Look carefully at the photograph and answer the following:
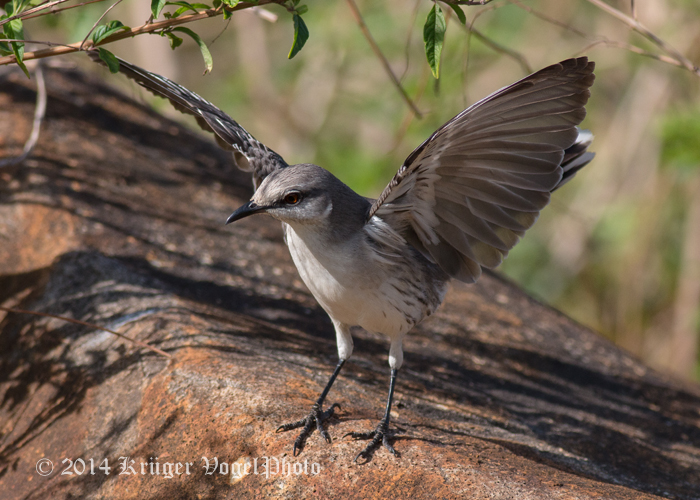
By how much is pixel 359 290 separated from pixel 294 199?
543 millimetres

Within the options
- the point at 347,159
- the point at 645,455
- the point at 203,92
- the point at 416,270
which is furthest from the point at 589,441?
the point at 203,92

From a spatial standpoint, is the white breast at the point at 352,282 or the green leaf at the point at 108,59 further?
the white breast at the point at 352,282

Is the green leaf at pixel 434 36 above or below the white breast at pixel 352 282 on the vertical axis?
above

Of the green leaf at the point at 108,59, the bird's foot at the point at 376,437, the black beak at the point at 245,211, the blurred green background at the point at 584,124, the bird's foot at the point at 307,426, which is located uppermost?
the blurred green background at the point at 584,124

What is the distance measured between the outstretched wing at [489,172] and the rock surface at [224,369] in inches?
37.7

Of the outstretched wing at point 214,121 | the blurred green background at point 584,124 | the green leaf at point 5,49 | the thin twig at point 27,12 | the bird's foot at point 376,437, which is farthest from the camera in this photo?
the blurred green background at point 584,124

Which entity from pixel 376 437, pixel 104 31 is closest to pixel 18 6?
pixel 104 31

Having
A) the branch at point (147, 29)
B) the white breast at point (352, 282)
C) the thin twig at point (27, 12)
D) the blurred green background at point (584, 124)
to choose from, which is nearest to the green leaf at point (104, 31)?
the branch at point (147, 29)

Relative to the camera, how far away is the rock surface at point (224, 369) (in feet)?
9.15

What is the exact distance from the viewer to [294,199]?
3070 millimetres

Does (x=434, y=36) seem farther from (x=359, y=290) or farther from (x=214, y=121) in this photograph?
(x=214, y=121)

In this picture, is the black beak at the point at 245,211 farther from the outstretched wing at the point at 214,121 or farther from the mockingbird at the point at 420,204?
the outstretched wing at the point at 214,121

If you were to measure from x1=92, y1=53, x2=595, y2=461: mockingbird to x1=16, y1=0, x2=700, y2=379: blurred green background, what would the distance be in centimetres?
391

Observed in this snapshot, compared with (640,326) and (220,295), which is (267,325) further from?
(640,326)
